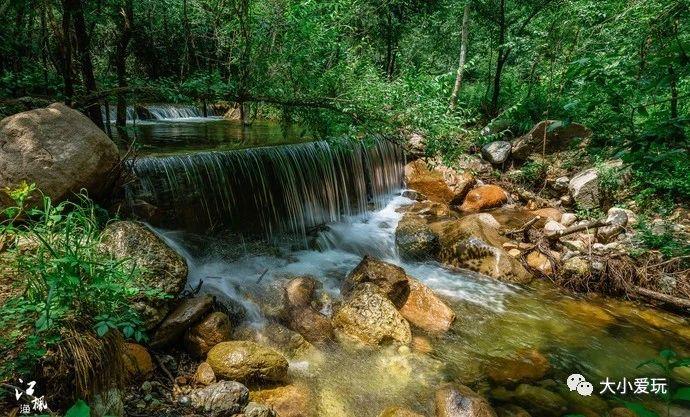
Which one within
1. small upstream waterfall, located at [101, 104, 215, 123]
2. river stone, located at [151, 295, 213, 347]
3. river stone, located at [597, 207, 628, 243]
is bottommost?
river stone, located at [151, 295, 213, 347]

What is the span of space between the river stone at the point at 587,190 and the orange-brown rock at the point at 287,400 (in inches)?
307

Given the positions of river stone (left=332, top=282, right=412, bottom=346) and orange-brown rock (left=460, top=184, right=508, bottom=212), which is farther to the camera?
orange-brown rock (left=460, top=184, right=508, bottom=212)

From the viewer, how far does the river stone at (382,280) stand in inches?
212

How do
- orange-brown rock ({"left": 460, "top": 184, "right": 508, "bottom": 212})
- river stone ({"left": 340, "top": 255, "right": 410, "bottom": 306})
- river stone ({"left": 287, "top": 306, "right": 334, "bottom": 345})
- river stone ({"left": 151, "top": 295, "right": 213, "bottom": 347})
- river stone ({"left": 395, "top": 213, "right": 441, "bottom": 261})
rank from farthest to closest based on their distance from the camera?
orange-brown rock ({"left": 460, "top": 184, "right": 508, "bottom": 212}) → river stone ({"left": 395, "top": 213, "right": 441, "bottom": 261}) → river stone ({"left": 340, "top": 255, "right": 410, "bottom": 306}) → river stone ({"left": 287, "top": 306, "right": 334, "bottom": 345}) → river stone ({"left": 151, "top": 295, "right": 213, "bottom": 347})

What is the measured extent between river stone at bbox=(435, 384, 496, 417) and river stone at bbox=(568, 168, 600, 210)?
6699 mm

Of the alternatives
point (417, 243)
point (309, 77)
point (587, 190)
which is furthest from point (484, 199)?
point (309, 77)

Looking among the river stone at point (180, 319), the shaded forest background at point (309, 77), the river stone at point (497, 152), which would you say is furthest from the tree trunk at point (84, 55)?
the river stone at point (497, 152)

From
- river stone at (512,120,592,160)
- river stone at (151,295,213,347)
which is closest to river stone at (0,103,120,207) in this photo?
river stone at (151,295,213,347)

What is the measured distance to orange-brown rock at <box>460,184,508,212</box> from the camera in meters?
9.87

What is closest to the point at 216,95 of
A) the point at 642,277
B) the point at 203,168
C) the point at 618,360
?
the point at 203,168

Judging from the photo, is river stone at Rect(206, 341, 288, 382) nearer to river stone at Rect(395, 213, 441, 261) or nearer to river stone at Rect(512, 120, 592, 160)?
river stone at Rect(395, 213, 441, 261)

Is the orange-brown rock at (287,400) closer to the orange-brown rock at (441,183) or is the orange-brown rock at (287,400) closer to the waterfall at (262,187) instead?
the waterfall at (262,187)

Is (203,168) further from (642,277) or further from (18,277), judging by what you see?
(642,277)

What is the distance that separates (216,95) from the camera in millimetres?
4719
